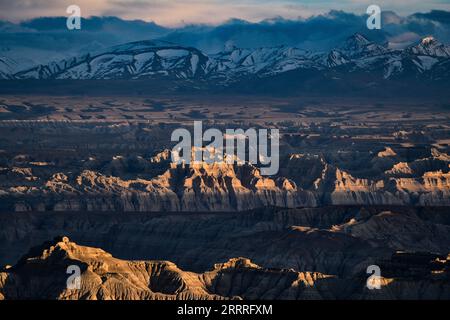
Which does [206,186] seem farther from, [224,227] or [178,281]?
[178,281]

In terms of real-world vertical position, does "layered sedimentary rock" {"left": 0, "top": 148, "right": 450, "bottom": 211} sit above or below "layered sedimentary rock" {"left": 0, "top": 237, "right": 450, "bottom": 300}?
below

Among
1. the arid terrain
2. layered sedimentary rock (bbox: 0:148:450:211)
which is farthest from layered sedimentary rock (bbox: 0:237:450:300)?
layered sedimentary rock (bbox: 0:148:450:211)

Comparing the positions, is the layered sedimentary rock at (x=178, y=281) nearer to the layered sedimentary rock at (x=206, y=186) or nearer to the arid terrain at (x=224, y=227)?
the arid terrain at (x=224, y=227)

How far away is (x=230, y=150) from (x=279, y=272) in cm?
9205

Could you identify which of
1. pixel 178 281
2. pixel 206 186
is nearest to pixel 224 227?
pixel 206 186

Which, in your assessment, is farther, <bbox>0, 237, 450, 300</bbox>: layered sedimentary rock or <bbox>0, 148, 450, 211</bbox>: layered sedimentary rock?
<bbox>0, 148, 450, 211</bbox>: layered sedimentary rock

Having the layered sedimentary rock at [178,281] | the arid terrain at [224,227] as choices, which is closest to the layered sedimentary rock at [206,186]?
the arid terrain at [224,227]

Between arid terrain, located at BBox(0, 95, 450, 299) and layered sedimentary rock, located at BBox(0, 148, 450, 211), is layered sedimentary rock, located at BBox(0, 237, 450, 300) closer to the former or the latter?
arid terrain, located at BBox(0, 95, 450, 299)

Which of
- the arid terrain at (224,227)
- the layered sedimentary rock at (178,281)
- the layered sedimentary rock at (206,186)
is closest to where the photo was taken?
the layered sedimentary rock at (178,281)

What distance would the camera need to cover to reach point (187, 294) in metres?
95.8

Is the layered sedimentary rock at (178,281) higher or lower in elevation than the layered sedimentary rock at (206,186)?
higher

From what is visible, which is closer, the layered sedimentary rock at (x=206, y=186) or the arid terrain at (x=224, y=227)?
the arid terrain at (x=224, y=227)

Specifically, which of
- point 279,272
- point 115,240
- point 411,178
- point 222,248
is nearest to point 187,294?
point 279,272
